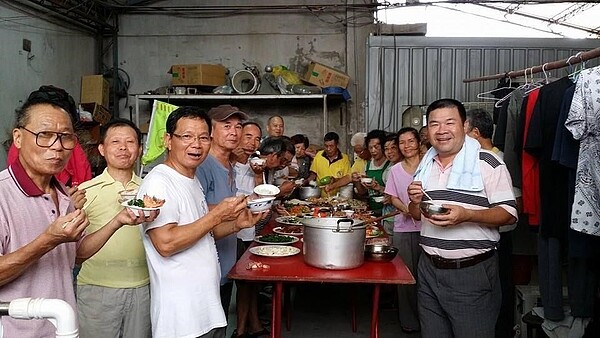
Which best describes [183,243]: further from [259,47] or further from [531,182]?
[259,47]

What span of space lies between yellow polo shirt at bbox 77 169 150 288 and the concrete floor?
190cm

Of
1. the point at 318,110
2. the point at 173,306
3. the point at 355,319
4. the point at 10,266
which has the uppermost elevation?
the point at 318,110

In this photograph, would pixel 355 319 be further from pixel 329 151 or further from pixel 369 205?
pixel 329 151

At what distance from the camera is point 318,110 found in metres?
8.70

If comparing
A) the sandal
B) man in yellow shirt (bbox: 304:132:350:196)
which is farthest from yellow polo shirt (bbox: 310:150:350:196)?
the sandal

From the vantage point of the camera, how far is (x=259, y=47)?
29.0 feet

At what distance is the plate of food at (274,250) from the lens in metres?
2.96

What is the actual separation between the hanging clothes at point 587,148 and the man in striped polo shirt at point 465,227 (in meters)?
0.33

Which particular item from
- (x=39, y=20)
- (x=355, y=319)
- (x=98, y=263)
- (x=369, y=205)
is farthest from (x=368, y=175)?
(x=39, y=20)

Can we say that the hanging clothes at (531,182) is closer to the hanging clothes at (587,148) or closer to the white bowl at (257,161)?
the hanging clothes at (587,148)

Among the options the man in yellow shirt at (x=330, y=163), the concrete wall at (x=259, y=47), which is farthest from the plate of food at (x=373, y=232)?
the concrete wall at (x=259, y=47)

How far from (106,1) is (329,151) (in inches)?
198

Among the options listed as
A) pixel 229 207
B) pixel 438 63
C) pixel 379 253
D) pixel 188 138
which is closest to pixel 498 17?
pixel 438 63

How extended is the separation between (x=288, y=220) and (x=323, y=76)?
450 cm
